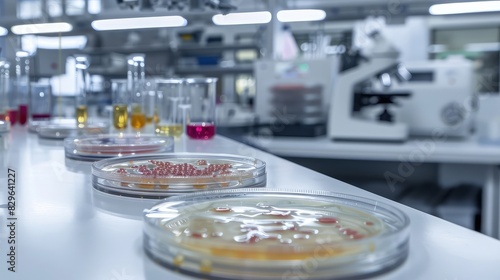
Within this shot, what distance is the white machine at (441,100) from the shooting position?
2.72 m

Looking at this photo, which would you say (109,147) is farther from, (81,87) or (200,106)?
(81,87)

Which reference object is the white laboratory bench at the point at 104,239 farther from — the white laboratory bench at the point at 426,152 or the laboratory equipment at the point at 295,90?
the laboratory equipment at the point at 295,90

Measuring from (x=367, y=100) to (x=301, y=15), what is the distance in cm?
68

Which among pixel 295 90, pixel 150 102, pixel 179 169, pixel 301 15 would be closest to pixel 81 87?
pixel 150 102

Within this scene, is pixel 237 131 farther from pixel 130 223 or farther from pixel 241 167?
pixel 130 223

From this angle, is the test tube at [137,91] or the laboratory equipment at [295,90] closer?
the test tube at [137,91]

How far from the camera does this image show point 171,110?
171cm

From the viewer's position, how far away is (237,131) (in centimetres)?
282

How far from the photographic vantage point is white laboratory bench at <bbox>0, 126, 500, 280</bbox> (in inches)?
16.4

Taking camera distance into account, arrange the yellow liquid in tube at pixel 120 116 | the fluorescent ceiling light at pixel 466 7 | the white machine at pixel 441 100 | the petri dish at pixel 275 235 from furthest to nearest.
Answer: the white machine at pixel 441 100, the fluorescent ceiling light at pixel 466 7, the yellow liquid in tube at pixel 120 116, the petri dish at pixel 275 235

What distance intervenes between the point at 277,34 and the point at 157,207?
9.43 ft

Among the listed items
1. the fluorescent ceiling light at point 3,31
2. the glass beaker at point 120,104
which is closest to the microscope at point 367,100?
the glass beaker at point 120,104

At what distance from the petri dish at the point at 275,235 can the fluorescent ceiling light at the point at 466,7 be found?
239 cm

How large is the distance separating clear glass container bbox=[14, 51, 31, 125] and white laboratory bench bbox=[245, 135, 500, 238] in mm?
1005
